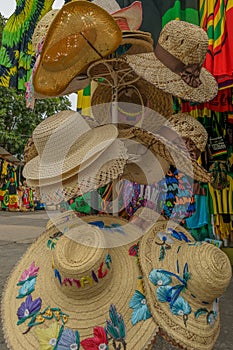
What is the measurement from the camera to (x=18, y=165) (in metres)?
11.0

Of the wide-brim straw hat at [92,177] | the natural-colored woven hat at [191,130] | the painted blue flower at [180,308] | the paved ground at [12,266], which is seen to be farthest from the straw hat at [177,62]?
the paved ground at [12,266]

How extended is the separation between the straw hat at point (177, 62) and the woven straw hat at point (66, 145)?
1.10 ft

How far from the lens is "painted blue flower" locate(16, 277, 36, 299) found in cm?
147

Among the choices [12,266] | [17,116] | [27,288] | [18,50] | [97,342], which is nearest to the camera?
[97,342]

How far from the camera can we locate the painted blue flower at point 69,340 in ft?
4.15

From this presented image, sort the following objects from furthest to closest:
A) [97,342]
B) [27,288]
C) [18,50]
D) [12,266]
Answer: [12,266], [18,50], [27,288], [97,342]

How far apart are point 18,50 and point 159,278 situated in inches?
90.8

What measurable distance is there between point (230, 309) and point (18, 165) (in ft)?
32.0

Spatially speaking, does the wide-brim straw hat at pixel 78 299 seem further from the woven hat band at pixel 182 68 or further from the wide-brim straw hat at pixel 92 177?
the woven hat band at pixel 182 68

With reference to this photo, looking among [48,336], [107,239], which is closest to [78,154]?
[107,239]

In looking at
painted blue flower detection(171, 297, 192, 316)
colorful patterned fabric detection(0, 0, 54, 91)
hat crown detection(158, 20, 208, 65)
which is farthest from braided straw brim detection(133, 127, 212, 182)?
colorful patterned fabric detection(0, 0, 54, 91)

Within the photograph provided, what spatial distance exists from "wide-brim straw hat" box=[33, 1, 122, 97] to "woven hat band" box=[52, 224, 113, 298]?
76 cm

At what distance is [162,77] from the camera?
1.57 meters

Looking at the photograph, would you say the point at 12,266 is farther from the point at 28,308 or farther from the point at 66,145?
the point at 66,145
